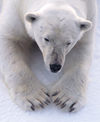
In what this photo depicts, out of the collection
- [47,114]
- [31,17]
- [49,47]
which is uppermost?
[31,17]

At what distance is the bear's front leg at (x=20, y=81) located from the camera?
4.97 ft

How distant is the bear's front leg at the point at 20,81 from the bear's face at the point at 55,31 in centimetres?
15

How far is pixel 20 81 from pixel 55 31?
31 cm

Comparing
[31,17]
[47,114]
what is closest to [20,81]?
[47,114]

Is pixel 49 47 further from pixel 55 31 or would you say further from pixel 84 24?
pixel 84 24

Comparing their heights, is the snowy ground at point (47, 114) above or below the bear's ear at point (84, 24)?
below

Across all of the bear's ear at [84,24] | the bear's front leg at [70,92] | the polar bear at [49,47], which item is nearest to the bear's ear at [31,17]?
the polar bear at [49,47]

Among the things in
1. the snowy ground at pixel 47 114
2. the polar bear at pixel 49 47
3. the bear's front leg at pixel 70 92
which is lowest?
the snowy ground at pixel 47 114

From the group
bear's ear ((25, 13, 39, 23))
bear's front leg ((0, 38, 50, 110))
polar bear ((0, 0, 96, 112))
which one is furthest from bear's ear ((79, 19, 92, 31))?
bear's front leg ((0, 38, 50, 110))

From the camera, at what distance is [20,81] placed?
5.12 feet

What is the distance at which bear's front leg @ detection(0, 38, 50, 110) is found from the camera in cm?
151

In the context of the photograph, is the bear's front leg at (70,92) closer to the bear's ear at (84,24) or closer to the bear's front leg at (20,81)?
the bear's front leg at (20,81)

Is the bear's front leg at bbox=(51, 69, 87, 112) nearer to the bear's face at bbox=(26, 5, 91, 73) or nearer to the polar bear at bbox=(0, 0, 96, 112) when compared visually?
the polar bear at bbox=(0, 0, 96, 112)

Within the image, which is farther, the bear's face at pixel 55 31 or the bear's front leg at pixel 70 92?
the bear's front leg at pixel 70 92
